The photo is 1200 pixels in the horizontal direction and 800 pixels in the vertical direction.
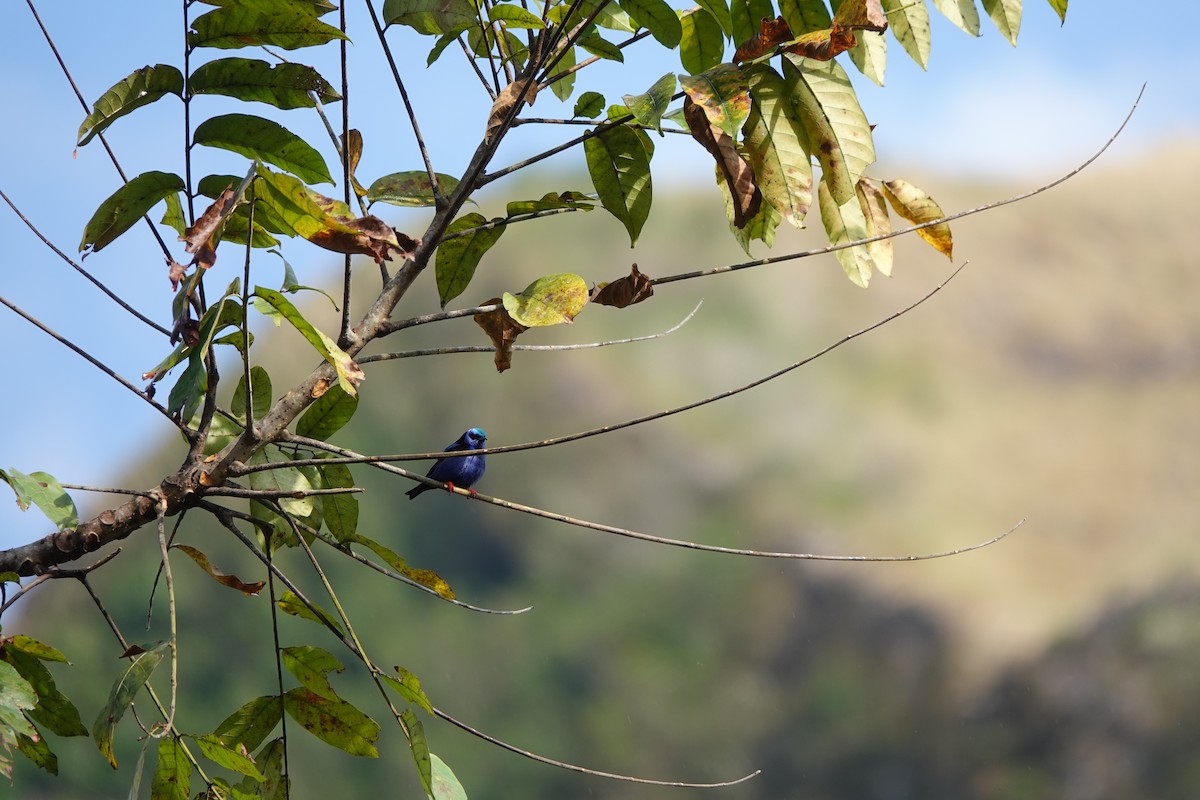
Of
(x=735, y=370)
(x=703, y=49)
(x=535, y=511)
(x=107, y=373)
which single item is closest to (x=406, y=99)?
(x=703, y=49)

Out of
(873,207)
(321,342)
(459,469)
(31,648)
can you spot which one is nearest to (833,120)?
(873,207)

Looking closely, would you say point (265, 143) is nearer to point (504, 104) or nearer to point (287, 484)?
point (504, 104)

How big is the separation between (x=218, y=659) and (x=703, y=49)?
23.9m

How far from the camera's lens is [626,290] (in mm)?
2037

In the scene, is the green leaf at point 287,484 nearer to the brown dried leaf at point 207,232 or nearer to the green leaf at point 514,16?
the brown dried leaf at point 207,232

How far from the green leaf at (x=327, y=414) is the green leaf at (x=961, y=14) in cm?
133

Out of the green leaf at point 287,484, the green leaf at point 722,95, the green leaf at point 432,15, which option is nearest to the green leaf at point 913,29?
the green leaf at point 722,95

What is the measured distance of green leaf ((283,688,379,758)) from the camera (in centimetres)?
230

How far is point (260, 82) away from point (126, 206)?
0.32m

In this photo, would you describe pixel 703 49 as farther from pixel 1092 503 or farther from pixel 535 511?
pixel 1092 503

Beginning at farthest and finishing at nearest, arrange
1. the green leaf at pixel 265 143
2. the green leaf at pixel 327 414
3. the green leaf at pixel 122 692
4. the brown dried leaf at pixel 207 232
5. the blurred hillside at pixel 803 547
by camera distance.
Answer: the blurred hillside at pixel 803 547 → the green leaf at pixel 327 414 → the green leaf at pixel 265 143 → the green leaf at pixel 122 692 → the brown dried leaf at pixel 207 232

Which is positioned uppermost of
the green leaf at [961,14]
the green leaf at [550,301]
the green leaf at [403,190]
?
the green leaf at [961,14]

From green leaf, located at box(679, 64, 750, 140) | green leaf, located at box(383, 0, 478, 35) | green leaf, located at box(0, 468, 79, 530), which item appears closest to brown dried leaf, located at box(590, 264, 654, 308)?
green leaf, located at box(679, 64, 750, 140)

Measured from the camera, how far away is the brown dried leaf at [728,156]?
1853mm
